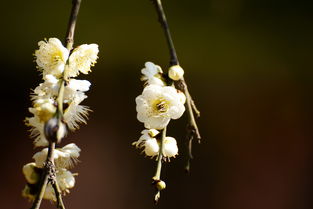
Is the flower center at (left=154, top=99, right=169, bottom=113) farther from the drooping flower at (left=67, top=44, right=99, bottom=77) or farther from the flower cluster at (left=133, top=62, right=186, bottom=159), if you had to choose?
the drooping flower at (left=67, top=44, right=99, bottom=77)

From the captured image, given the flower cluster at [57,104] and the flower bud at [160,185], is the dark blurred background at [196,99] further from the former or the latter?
the flower bud at [160,185]

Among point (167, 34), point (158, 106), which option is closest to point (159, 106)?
point (158, 106)

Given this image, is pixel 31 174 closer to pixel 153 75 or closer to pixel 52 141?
pixel 52 141

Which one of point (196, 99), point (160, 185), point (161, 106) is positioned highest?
point (196, 99)

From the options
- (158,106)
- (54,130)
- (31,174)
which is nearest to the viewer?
(54,130)

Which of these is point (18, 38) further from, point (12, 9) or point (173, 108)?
point (173, 108)

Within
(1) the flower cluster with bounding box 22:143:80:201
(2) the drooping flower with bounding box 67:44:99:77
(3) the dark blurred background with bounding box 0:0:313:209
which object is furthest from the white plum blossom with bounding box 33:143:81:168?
(3) the dark blurred background with bounding box 0:0:313:209

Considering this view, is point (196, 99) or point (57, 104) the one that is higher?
point (196, 99)
